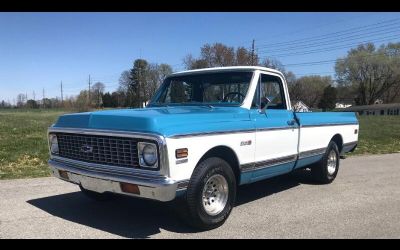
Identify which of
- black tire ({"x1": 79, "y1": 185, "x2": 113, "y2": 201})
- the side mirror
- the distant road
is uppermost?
the side mirror

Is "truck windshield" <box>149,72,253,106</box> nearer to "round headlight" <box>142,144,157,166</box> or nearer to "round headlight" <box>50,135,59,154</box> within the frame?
"round headlight" <box>50,135,59,154</box>

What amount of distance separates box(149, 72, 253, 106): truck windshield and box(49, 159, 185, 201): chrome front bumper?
1966mm

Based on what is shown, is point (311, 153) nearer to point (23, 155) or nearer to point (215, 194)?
point (215, 194)

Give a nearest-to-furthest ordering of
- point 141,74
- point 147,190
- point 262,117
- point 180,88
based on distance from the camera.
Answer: point 147,190 → point 262,117 → point 180,88 → point 141,74

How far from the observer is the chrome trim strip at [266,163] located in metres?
5.79

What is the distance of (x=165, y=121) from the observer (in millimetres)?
4699

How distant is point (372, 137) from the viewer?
61.8 feet

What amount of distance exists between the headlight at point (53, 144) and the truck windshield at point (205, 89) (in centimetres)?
172

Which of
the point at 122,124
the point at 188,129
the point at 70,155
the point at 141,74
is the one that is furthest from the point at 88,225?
the point at 141,74

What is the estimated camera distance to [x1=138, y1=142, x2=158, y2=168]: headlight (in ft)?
15.2

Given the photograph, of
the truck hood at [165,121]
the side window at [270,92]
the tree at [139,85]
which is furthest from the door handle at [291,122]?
the tree at [139,85]

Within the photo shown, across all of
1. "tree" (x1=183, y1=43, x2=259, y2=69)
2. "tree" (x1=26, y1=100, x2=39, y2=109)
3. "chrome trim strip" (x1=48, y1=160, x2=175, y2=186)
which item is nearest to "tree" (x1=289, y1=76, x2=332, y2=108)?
"tree" (x1=183, y1=43, x2=259, y2=69)
